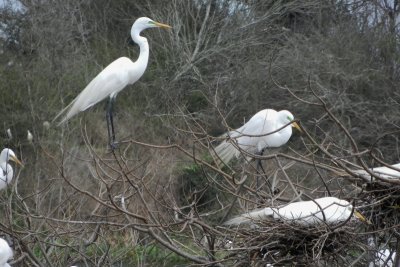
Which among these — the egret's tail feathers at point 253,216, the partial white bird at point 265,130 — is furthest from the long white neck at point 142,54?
the egret's tail feathers at point 253,216

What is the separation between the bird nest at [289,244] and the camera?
479cm

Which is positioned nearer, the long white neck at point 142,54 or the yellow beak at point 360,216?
the yellow beak at point 360,216

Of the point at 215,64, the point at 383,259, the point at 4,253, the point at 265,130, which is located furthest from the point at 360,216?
the point at 215,64

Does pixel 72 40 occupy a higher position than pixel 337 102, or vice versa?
pixel 72 40

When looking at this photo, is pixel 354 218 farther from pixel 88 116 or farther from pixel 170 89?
pixel 170 89

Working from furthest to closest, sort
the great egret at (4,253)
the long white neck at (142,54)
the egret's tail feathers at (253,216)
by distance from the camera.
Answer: the long white neck at (142,54), the great egret at (4,253), the egret's tail feathers at (253,216)

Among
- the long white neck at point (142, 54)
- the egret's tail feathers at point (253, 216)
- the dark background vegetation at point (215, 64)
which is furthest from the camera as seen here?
the dark background vegetation at point (215, 64)

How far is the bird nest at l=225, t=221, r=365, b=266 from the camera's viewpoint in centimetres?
479

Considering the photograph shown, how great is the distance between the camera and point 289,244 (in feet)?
16.1

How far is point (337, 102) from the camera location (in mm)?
14570

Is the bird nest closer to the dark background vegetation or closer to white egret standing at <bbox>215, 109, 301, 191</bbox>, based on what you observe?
white egret standing at <bbox>215, 109, 301, 191</bbox>

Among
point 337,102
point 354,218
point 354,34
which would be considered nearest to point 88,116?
point 337,102

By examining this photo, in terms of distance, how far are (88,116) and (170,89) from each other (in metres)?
2.00

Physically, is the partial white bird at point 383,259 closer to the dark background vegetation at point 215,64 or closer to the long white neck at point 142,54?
the long white neck at point 142,54
